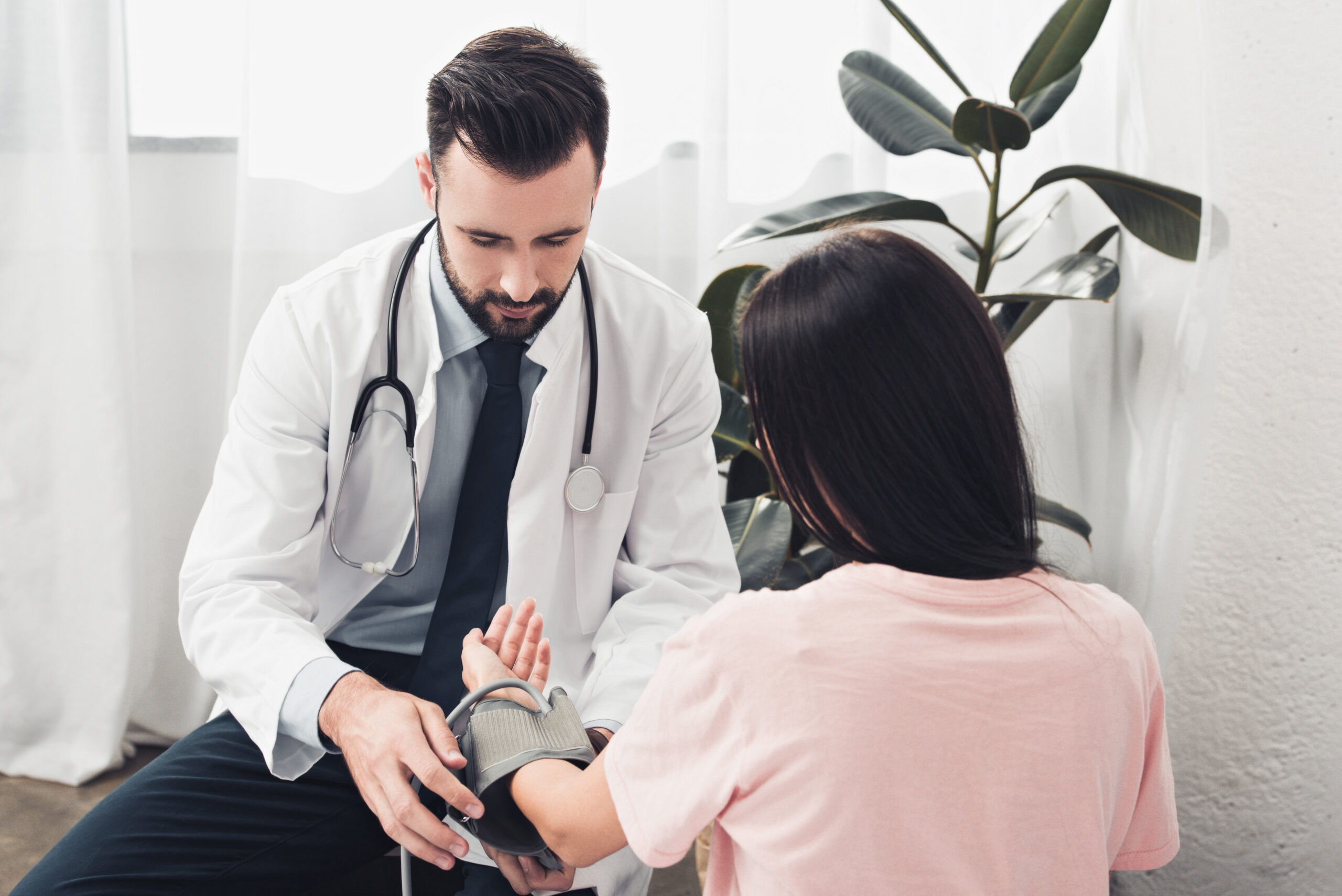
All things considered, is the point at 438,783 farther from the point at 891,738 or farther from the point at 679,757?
the point at 891,738

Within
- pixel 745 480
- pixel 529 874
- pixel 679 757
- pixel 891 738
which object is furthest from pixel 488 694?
pixel 745 480

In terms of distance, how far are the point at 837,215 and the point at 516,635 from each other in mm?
903

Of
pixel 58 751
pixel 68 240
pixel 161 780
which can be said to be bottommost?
pixel 58 751

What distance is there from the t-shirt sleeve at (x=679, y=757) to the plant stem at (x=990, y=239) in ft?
3.63

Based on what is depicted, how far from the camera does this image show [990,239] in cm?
154

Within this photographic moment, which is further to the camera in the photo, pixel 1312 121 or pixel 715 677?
pixel 1312 121

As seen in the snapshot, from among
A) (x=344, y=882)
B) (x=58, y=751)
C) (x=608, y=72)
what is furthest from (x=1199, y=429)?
(x=58, y=751)

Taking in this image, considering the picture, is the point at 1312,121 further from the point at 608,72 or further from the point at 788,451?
the point at 608,72

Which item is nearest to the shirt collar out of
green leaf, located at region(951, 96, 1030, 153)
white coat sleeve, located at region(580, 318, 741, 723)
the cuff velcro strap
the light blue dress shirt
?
the light blue dress shirt

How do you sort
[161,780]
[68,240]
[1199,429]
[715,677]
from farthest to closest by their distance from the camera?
[68,240], [1199,429], [161,780], [715,677]

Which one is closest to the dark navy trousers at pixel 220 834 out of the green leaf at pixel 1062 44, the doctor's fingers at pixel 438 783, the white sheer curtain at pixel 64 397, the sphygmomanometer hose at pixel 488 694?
the sphygmomanometer hose at pixel 488 694

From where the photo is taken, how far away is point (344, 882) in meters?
1.27

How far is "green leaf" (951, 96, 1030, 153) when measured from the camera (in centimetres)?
133

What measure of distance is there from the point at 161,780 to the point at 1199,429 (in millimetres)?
1322
